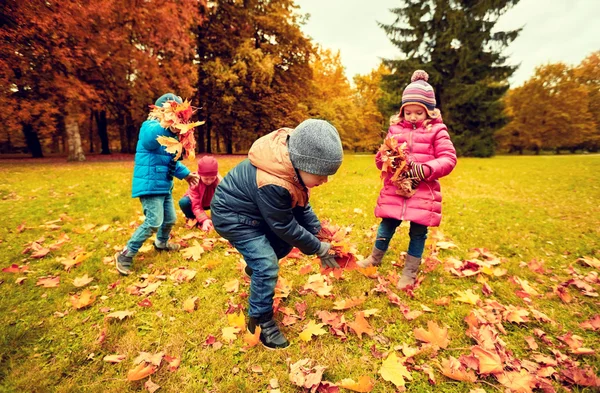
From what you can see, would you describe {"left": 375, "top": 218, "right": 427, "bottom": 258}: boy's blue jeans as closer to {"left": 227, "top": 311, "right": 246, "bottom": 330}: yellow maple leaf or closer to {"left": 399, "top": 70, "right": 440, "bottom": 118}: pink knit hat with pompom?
{"left": 399, "top": 70, "right": 440, "bottom": 118}: pink knit hat with pompom

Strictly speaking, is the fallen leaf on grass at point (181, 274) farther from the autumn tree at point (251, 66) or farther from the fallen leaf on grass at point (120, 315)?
the autumn tree at point (251, 66)

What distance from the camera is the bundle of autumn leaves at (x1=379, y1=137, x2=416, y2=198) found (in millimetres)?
2652

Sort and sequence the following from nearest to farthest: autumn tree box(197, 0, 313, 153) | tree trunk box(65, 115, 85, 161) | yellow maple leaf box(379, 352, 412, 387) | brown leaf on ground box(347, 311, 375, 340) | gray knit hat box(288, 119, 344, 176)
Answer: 1. gray knit hat box(288, 119, 344, 176)
2. yellow maple leaf box(379, 352, 412, 387)
3. brown leaf on ground box(347, 311, 375, 340)
4. tree trunk box(65, 115, 85, 161)
5. autumn tree box(197, 0, 313, 153)

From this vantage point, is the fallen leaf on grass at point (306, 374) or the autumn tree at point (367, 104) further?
the autumn tree at point (367, 104)

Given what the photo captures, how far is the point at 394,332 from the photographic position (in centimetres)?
233

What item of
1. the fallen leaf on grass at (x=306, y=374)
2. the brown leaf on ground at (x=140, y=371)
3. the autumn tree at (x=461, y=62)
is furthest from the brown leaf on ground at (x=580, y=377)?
the autumn tree at (x=461, y=62)

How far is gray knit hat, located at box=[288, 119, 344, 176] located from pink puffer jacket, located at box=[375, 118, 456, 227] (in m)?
1.28

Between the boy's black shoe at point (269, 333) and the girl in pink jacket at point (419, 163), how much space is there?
1.36 m

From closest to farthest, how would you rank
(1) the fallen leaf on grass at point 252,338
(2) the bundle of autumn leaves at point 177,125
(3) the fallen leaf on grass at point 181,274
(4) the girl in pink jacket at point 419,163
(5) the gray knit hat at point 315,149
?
(5) the gray knit hat at point 315,149 → (1) the fallen leaf on grass at point 252,338 → (4) the girl in pink jacket at point 419,163 → (2) the bundle of autumn leaves at point 177,125 → (3) the fallen leaf on grass at point 181,274

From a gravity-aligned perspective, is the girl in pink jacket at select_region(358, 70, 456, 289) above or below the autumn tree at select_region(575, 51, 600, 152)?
below

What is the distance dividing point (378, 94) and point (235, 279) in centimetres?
3216

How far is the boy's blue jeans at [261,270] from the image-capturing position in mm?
2078

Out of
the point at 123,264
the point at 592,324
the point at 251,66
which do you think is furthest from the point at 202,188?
the point at 251,66

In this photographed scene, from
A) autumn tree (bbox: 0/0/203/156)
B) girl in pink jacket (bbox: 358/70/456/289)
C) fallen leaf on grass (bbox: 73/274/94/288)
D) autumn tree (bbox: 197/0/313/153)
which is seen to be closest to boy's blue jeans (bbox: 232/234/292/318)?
girl in pink jacket (bbox: 358/70/456/289)
